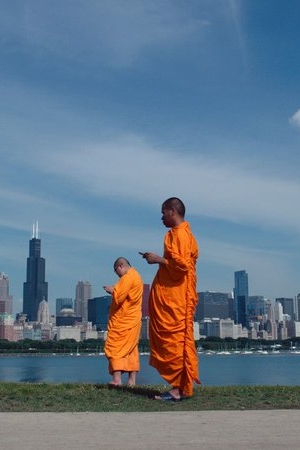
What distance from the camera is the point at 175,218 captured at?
976 centimetres

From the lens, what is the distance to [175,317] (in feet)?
30.3

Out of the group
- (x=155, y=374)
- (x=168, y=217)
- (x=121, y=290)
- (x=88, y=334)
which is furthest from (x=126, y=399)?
(x=88, y=334)

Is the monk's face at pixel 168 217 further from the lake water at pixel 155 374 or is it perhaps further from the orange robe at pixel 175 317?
the lake water at pixel 155 374

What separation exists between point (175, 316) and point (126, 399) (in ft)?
4.21

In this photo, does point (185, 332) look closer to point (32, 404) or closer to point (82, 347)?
point (32, 404)

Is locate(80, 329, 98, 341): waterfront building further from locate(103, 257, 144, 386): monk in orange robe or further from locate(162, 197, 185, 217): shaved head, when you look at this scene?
locate(162, 197, 185, 217): shaved head

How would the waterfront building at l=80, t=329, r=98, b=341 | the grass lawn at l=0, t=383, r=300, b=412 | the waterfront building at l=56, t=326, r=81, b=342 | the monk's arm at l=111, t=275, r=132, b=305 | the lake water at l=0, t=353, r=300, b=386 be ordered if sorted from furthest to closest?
the waterfront building at l=56, t=326, r=81, b=342 < the waterfront building at l=80, t=329, r=98, b=341 < the lake water at l=0, t=353, r=300, b=386 < the monk's arm at l=111, t=275, r=132, b=305 < the grass lawn at l=0, t=383, r=300, b=412

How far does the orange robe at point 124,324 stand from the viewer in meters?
11.1

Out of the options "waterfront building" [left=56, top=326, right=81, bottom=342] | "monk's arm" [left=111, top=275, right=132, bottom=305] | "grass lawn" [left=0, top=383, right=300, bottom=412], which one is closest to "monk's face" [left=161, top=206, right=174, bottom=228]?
"monk's arm" [left=111, top=275, right=132, bottom=305]

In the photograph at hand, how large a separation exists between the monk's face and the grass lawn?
241 centimetres

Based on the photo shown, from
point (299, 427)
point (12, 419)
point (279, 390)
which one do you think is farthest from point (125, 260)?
point (299, 427)

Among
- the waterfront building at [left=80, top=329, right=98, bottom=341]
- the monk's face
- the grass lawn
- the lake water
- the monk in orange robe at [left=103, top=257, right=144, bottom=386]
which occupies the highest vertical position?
the waterfront building at [left=80, top=329, right=98, bottom=341]

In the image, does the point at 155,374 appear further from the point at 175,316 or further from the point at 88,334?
the point at 88,334

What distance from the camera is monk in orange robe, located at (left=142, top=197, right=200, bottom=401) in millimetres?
9203
